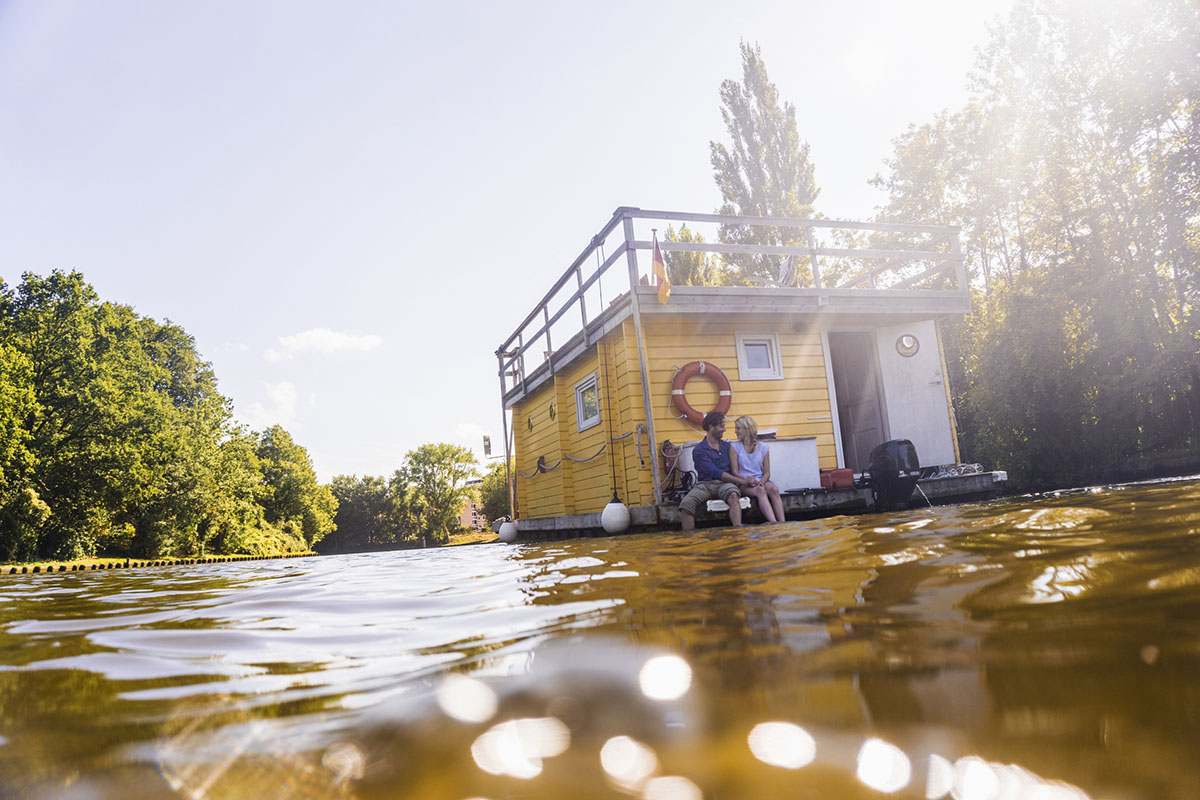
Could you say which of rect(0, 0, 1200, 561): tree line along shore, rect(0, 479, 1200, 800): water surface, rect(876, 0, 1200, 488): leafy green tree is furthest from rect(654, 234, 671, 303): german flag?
rect(876, 0, 1200, 488): leafy green tree

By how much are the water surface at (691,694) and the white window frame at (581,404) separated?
7.39 metres

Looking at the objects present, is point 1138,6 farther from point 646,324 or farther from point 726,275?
point 646,324

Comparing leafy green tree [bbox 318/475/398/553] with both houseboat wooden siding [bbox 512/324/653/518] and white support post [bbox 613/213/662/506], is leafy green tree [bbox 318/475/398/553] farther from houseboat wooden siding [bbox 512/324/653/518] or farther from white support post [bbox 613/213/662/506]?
white support post [bbox 613/213/662/506]

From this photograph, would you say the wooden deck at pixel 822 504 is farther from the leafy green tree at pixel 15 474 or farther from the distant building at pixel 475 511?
the distant building at pixel 475 511

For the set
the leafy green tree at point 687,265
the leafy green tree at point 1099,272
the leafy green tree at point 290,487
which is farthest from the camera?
the leafy green tree at point 290,487

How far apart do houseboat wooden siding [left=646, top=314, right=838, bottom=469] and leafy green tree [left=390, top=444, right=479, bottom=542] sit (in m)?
47.1

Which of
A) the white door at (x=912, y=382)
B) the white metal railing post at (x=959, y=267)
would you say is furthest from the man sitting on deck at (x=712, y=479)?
the white metal railing post at (x=959, y=267)

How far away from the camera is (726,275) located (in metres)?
25.5

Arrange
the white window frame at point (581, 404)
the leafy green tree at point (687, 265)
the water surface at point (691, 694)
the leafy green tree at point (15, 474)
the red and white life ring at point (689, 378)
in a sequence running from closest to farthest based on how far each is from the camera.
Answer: the water surface at point (691, 694), the red and white life ring at point (689, 378), the white window frame at point (581, 404), the leafy green tree at point (15, 474), the leafy green tree at point (687, 265)

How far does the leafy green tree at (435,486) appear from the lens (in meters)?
52.9

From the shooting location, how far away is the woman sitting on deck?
641 centimetres

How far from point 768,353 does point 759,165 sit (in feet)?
62.2

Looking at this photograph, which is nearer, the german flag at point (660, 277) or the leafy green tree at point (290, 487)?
the german flag at point (660, 277)

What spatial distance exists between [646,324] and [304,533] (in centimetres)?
4645
